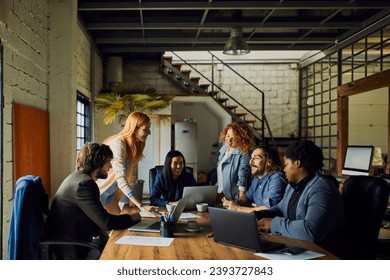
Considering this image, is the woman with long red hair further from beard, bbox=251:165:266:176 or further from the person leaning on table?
the person leaning on table

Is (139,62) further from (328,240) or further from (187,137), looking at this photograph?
(328,240)

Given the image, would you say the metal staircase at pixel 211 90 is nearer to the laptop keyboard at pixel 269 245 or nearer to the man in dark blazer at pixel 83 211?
the man in dark blazer at pixel 83 211

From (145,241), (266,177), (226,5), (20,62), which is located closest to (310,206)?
(145,241)

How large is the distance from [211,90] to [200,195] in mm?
5969

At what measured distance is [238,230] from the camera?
1.59 m

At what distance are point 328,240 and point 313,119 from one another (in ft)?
21.8

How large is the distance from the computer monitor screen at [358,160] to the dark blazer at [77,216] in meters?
2.71

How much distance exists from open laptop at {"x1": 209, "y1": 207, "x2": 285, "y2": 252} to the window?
3959 millimetres

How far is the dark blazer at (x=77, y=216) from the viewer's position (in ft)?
6.70

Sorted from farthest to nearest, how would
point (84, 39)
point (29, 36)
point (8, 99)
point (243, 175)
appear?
point (84, 39)
point (243, 175)
point (29, 36)
point (8, 99)

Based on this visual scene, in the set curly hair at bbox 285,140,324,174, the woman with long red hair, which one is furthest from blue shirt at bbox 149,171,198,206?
curly hair at bbox 285,140,324,174

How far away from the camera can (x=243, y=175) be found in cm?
317

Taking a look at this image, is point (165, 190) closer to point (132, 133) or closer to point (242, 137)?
point (132, 133)

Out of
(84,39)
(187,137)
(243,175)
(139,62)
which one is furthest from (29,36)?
(139,62)
